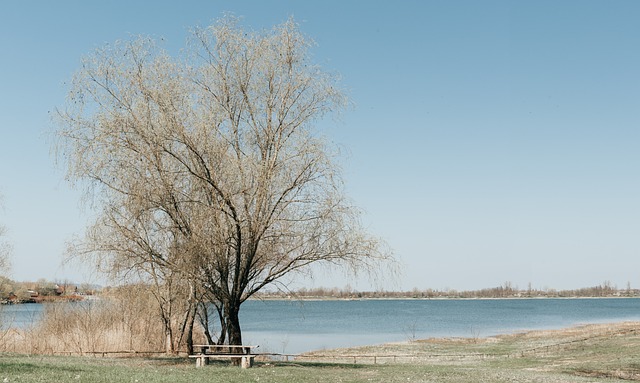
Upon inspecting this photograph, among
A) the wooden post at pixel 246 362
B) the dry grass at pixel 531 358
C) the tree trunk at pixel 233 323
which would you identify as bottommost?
the dry grass at pixel 531 358

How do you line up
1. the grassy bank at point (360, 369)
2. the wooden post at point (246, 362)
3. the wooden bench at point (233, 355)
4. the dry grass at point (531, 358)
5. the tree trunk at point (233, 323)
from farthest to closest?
the dry grass at point (531, 358) → the tree trunk at point (233, 323) → the wooden bench at point (233, 355) → the wooden post at point (246, 362) → the grassy bank at point (360, 369)

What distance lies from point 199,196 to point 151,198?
6.48 ft

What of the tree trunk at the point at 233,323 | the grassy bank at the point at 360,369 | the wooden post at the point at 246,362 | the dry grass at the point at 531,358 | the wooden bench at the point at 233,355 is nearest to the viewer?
the grassy bank at the point at 360,369

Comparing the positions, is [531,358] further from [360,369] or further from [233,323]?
[233,323]

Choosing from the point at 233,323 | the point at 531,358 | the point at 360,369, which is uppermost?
the point at 233,323

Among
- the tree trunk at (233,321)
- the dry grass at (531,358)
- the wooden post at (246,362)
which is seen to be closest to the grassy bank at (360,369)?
the dry grass at (531,358)

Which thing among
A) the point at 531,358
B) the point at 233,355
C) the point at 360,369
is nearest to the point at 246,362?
Result: the point at 233,355

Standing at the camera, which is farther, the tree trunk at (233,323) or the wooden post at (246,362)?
the tree trunk at (233,323)

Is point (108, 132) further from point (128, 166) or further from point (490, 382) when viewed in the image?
point (490, 382)

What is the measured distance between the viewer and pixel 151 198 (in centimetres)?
2194

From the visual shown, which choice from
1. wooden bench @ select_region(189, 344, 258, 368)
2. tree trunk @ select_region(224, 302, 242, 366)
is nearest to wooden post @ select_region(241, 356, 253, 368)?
wooden bench @ select_region(189, 344, 258, 368)

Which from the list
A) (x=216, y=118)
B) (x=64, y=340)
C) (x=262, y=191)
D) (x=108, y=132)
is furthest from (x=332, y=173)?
(x=64, y=340)

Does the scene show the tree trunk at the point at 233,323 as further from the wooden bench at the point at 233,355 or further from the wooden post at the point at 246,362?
the wooden post at the point at 246,362

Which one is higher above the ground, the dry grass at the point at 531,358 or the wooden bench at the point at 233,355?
the wooden bench at the point at 233,355
